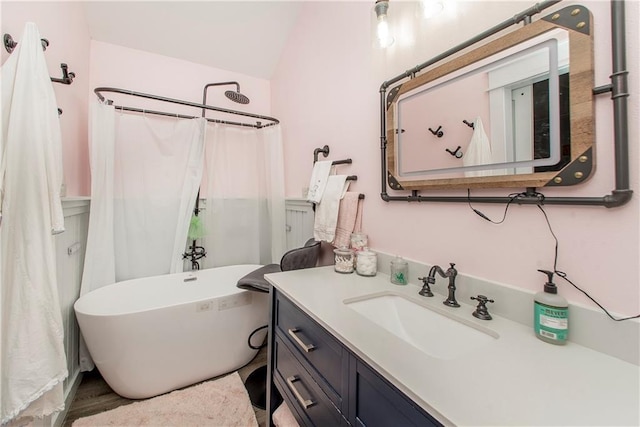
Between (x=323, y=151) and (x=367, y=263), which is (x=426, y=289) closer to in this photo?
(x=367, y=263)

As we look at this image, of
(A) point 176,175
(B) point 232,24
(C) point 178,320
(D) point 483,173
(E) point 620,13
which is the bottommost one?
(C) point 178,320

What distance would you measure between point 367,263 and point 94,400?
69.5 inches

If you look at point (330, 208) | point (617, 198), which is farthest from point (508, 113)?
point (330, 208)

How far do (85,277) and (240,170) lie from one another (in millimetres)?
1324

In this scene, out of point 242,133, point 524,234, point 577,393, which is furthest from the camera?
point 242,133

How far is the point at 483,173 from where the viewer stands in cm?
93

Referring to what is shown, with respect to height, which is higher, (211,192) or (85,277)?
(211,192)

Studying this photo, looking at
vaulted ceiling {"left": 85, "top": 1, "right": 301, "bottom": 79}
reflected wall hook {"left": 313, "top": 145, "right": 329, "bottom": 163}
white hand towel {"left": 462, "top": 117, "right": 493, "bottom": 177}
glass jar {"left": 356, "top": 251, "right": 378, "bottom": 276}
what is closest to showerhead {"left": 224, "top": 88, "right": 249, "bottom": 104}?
reflected wall hook {"left": 313, "top": 145, "right": 329, "bottom": 163}

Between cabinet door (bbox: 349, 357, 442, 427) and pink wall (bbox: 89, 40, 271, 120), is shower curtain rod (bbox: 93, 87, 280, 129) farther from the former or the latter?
cabinet door (bbox: 349, 357, 442, 427)

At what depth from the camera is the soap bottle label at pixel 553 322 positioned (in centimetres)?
69

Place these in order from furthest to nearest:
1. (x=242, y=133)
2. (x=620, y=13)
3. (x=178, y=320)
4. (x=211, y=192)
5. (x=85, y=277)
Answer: (x=242, y=133) < (x=211, y=192) < (x=85, y=277) < (x=178, y=320) < (x=620, y=13)

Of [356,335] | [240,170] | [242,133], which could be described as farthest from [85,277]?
[356,335]

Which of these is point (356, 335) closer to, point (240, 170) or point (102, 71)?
point (240, 170)

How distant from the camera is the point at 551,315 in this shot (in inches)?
27.5
